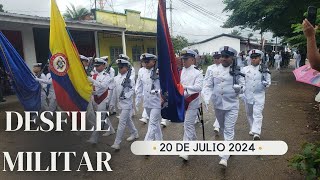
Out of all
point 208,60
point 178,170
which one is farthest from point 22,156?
point 208,60

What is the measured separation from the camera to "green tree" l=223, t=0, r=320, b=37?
15312 millimetres

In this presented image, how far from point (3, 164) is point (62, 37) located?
2.45 meters

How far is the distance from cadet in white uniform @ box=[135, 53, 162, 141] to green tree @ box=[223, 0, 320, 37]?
954 centimetres

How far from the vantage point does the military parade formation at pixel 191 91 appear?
562 cm

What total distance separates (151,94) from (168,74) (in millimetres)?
1419

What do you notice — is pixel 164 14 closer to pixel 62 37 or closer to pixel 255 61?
pixel 62 37

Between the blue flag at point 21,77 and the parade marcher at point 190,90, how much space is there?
4369 mm

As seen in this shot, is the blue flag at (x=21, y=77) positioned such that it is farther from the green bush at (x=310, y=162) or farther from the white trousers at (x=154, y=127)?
the green bush at (x=310, y=162)

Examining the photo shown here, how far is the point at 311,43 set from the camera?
2.46 meters

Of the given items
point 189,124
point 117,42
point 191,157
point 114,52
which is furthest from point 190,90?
point 117,42

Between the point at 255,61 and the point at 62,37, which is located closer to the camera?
the point at 62,37

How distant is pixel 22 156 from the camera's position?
6.01 meters

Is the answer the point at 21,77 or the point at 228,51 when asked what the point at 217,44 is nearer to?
the point at 21,77

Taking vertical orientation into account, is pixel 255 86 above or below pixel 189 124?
above
